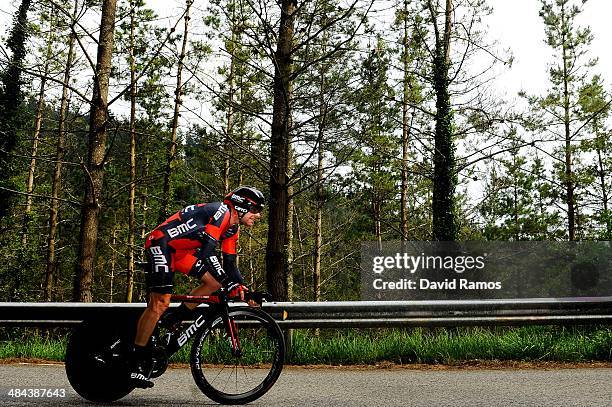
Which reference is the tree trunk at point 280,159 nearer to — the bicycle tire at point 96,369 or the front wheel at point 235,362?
the front wheel at point 235,362

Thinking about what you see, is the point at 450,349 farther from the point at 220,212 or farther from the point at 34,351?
the point at 34,351

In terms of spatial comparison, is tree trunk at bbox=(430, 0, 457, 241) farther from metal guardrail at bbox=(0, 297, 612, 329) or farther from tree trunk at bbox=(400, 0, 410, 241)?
→ metal guardrail at bbox=(0, 297, 612, 329)

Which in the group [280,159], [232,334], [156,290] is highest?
[280,159]

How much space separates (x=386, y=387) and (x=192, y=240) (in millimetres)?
2769

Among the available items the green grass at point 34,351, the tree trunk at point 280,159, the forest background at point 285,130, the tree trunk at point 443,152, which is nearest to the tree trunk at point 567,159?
the forest background at point 285,130

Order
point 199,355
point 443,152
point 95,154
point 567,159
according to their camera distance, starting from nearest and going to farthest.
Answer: point 199,355, point 95,154, point 443,152, point 567,159

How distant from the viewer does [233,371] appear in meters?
5.48

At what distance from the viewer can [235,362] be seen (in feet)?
17.9

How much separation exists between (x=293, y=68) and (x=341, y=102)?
1.50 meters

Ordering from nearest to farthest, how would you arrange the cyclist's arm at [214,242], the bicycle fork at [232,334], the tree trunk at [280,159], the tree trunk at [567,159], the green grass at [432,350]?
1. the cyclist's arm at [214,242]
2. the bicycle fork at [232,334]
3. the green grass at [432,350]
4. the tree trunk at [280,159]
5. the tree trunk at [567,159]

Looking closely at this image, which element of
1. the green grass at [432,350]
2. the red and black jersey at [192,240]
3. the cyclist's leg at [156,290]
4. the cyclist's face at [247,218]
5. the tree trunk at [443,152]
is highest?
the tree trunk at [443,152]

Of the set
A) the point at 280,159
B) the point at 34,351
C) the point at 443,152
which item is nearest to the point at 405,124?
the point at 443,152

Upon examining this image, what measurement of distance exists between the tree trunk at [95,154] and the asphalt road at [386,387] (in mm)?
3605

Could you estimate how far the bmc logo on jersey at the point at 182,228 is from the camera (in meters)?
5.33
